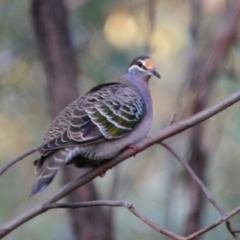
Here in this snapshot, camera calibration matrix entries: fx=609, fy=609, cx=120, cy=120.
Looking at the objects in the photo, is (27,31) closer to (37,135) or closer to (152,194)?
(37,135)

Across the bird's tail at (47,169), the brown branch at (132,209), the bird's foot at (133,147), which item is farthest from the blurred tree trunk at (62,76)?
the brown branch at (132,209)

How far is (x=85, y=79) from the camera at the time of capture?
6.50 meters

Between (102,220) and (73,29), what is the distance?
230 cm

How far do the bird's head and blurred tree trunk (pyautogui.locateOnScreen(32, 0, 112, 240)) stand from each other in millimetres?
709

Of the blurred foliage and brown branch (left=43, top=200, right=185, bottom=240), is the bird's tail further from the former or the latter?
the blurred foliage

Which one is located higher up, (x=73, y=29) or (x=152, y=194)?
(x=73, y=29)

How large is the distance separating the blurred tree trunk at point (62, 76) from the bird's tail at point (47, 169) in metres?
1.50

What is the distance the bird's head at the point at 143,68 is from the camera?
401cm

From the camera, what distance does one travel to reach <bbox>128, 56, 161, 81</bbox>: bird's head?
13.1ft

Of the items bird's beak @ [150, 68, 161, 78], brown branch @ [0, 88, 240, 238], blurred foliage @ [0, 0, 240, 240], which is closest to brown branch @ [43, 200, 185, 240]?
brown branch @ [0, 88, 240, 238]

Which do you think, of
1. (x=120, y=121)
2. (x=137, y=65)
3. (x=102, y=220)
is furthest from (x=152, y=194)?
(x=120, y=121)

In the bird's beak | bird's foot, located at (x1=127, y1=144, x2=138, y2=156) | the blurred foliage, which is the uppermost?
the bird's beak

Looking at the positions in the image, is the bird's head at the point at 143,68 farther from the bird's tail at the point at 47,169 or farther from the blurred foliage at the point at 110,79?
the blurred foliage at the point at 110,79

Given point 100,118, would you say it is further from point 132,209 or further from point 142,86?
point 132,209
